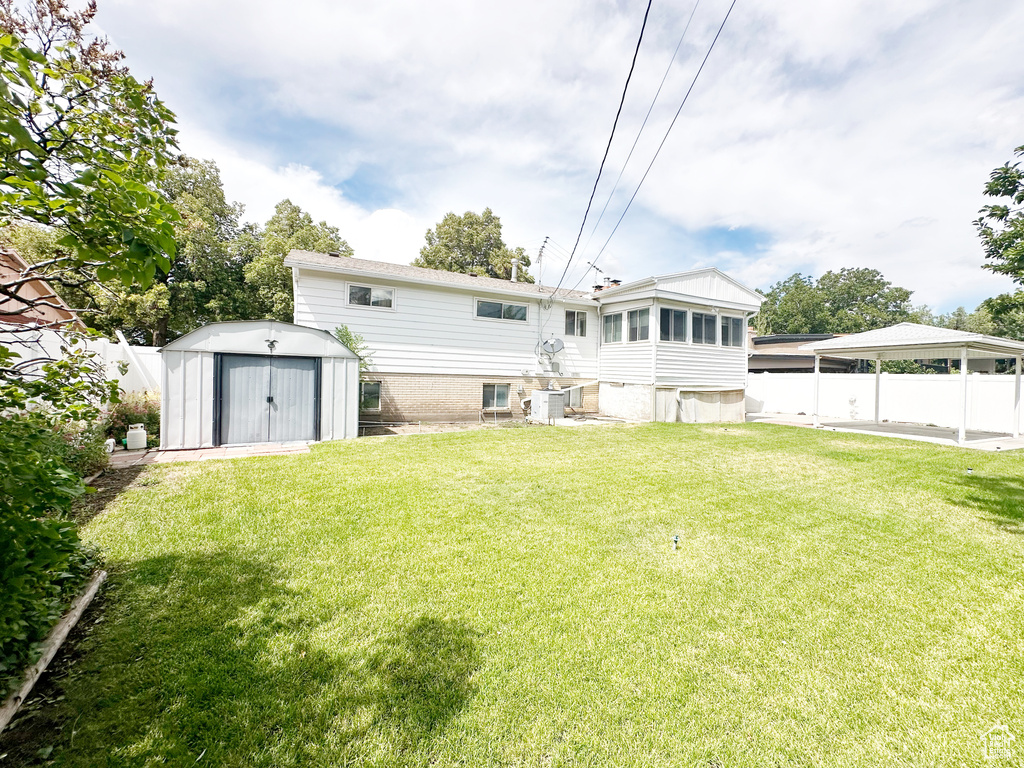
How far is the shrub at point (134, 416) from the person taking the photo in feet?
27.8

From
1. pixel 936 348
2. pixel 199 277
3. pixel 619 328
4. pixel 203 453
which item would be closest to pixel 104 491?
pixel 203 453

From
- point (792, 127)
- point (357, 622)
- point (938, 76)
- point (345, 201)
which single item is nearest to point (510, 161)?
point (792, 127)

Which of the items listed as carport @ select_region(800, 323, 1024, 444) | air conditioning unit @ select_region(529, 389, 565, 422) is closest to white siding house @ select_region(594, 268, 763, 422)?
carport @ select_region(800, 323, 1024, 444)

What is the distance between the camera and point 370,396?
40.1ft

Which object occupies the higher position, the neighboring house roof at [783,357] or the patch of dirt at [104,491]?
the neighboring house roof at [783,357]

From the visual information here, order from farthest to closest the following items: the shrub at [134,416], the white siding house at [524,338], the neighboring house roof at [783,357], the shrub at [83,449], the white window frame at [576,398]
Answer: the neighboring house roof at [783,357] < the white window frame at [576,398] < the white siding house at [524,338] < the shrub at [134,416] < the shrub at [83,449]

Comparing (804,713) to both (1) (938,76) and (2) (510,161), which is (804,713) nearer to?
(1) (938,76)

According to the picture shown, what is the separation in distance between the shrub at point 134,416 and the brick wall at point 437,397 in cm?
475

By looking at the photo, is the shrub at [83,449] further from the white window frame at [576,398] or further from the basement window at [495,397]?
the white window frame at [576,398]

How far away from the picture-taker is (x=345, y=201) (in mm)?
16844

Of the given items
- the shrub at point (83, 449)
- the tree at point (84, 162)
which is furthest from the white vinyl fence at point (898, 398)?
the shrub at point (83, 449)

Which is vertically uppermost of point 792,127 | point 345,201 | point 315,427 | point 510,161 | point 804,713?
point 345,201

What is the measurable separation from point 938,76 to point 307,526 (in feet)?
42.3

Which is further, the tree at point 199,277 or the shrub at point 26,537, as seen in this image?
the tree at point 199,277
